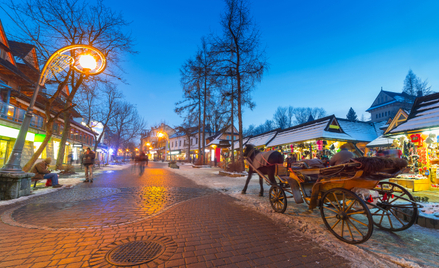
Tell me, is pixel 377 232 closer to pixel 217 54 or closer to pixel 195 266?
pixel 195 266

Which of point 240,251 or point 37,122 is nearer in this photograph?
point 240,251

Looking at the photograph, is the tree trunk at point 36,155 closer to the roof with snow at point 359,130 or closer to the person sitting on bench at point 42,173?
the person sitting on bench at point 42,173

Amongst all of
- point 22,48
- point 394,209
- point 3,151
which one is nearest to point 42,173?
point 394,209

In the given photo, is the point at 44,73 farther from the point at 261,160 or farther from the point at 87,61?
the point at 261,160

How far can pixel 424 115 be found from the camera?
845 centimetres

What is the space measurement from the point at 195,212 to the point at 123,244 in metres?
2.32

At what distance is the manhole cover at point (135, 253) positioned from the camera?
2721 millimetres

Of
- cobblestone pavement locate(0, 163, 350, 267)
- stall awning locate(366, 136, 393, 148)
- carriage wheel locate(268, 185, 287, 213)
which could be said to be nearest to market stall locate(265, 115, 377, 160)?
stall awning locate(366, 136, 393, 148)

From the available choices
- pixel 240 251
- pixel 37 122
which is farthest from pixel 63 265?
pixel 37 122

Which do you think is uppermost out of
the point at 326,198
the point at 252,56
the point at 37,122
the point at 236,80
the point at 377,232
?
the point at 252,56

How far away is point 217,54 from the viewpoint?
16.9 meters

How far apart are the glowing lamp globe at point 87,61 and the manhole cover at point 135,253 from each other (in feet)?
22.0

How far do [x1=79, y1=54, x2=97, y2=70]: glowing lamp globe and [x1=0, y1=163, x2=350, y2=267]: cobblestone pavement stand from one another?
483 centimetres

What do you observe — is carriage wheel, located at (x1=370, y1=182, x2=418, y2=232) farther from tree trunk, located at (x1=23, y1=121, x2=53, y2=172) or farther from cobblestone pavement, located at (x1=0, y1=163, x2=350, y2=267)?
tree trunk, located at (x1=23, y1=121, x2=53, y2=172)
